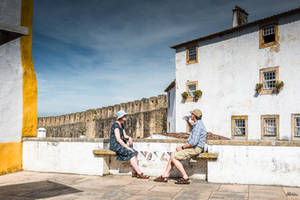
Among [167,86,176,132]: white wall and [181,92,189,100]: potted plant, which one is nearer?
[181,92,189,100]: potted plant

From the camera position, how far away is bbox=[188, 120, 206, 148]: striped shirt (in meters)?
5.54

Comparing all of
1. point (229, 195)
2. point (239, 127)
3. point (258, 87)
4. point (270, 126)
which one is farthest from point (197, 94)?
point (229, 195)

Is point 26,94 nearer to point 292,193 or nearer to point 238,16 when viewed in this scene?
point 292,193

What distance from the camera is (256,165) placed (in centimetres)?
543

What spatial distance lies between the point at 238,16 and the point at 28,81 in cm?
1701

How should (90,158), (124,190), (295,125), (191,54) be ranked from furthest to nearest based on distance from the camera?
(191,54) → (295,125) → (90,158) → (124,190)

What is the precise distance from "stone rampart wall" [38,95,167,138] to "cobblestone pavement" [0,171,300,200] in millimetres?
22441

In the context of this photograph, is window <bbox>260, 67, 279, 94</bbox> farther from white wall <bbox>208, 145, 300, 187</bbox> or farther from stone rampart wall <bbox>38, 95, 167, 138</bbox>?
white wall <bbox>208, 145, 300, 187</bbox>

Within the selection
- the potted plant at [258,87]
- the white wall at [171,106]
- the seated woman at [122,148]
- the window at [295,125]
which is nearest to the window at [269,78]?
the potted plant at [258,87]

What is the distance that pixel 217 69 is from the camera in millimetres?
20000

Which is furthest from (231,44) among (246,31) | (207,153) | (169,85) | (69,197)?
(69,197)

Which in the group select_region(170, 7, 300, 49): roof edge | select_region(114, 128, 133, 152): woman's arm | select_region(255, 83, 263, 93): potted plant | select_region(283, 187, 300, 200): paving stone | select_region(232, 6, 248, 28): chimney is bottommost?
select_region(283, 187, 300, 200): paving stone

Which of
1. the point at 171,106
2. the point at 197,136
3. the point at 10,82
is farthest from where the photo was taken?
the point at 171,106

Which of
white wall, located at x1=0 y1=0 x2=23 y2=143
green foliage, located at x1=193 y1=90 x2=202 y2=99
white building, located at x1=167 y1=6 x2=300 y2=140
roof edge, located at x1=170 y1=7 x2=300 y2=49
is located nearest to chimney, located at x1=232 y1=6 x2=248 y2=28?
white building, located at x1=167 y1=6 x2=300 y2=140
